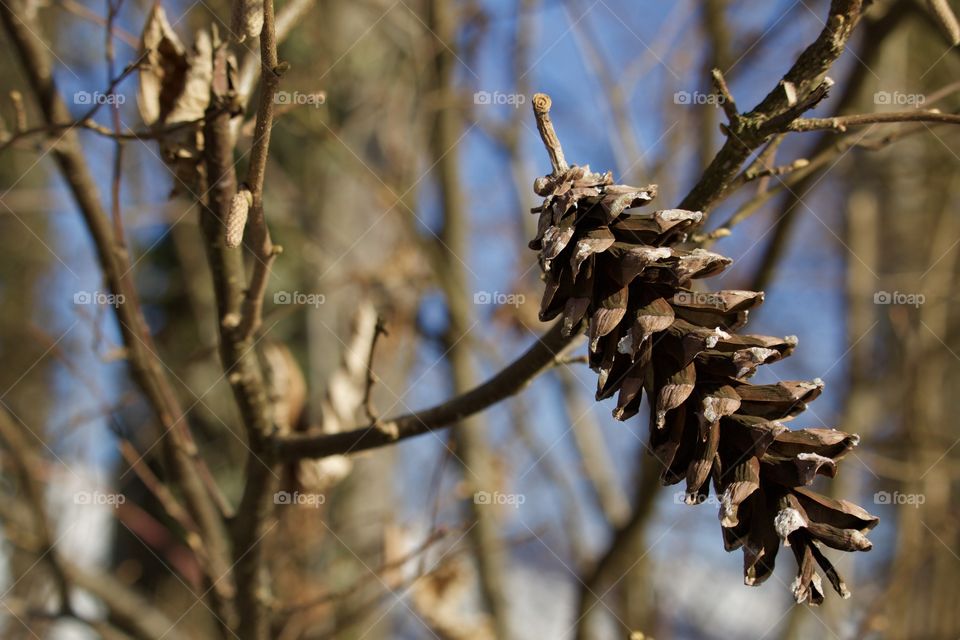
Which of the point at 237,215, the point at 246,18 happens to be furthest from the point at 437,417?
the point at 246,18

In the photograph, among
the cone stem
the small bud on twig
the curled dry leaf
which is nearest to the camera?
the cone stem

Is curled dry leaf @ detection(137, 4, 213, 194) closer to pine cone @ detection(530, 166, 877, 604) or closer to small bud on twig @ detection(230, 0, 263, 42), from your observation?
small bud on twig @ detection(230, 0, 263, 42)

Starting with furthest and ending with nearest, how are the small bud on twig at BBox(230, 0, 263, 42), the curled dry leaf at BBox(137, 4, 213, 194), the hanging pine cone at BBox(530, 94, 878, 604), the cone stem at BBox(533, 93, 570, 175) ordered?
the curled dry leaf at BBox(137, 4, 213, 194) → the small bud on twig at BBox(230, 0, 263, 42) → the cone stem at BBox(533, 93, 570, 175) → the hanging pine cone at BBox(530, 94, 878, 604)

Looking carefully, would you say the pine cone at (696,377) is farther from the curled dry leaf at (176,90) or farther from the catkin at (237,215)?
the curled dry leaf at (176,90)

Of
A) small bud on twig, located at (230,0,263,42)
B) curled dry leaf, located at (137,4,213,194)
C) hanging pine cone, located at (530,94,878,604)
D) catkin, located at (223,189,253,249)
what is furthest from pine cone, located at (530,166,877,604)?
curled dry leaf, located at (137,4,213,194)

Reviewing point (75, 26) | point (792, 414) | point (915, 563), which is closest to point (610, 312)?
point (792, 414)

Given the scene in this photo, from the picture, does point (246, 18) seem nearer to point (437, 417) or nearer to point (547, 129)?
point (547, 129)

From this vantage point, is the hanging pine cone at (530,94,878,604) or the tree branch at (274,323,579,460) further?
the tree branch at (274,323,579,460)

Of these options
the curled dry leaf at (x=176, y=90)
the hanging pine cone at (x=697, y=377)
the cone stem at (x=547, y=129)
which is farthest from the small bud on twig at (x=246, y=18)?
the hanging pine cone at (x=697, y=377)
